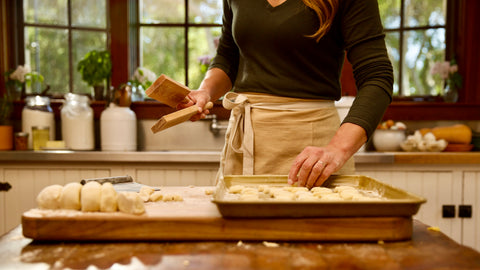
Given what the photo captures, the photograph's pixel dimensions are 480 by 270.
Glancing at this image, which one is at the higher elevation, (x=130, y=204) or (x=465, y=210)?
(x=130, y=204)

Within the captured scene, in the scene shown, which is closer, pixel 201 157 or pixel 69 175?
pixel 201 157

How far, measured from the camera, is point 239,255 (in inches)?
26.5

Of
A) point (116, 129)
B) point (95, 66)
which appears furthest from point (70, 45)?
point (116, 129)

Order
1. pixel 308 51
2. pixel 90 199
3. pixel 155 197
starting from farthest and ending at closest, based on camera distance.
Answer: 1. pixel 308 51
2. pixel 155 197
3. pixel 90 199

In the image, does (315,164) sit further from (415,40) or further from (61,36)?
(61,36)

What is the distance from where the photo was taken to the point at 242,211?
735 mm

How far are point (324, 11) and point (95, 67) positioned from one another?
1782 mm

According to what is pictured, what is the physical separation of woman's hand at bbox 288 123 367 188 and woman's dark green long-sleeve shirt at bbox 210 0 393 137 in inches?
2.0

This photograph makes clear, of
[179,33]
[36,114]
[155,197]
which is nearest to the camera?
[155,197]

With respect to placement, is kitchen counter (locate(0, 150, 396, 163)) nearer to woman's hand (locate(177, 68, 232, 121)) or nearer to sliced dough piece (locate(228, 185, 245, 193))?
woman's hand (locate(177, 68, 232, 121))

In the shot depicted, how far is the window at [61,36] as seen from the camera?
2.71m

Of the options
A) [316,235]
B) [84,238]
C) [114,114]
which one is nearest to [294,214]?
[316,235]

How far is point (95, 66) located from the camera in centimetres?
252

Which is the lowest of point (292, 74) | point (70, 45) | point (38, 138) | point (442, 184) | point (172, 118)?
point (442, 184)
